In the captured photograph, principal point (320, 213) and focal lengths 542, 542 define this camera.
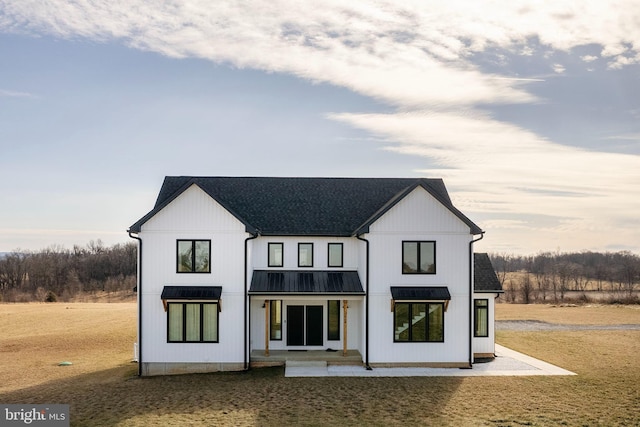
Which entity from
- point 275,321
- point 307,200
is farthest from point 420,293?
point 307,200

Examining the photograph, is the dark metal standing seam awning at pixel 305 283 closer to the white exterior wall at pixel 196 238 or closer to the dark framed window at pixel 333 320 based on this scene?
the white exterior wall at pixel 196 238

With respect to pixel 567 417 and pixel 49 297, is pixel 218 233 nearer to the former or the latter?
pixel 567 417

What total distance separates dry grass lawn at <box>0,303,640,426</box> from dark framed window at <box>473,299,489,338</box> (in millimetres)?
3337

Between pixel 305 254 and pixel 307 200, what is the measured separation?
11.2 feet

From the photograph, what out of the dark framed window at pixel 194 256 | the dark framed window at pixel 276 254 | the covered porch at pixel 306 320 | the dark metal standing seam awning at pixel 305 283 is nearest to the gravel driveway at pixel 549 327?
the covered porch at pixel 306 320

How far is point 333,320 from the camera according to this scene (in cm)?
2508

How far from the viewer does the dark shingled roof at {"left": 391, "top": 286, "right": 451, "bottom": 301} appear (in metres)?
22.7

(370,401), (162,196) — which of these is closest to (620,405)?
(370,401)

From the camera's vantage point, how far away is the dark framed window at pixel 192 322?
2283cm

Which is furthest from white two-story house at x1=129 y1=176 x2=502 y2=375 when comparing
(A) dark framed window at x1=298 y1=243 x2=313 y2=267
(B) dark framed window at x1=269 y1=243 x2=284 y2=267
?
(A) dark framed window at x1=298 y1=243 x2=313 y2=267

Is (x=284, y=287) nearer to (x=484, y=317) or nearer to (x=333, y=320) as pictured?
(x=333, y=320)

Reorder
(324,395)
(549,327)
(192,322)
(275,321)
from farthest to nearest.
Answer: (549,327)
(275,321)
(192,322)
(324,395)

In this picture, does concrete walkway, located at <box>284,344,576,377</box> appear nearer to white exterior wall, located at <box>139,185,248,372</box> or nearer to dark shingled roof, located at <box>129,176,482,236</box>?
white exterior wall, located at <box>139,185,248,372</box>

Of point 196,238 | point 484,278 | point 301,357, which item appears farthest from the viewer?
point 484,278
